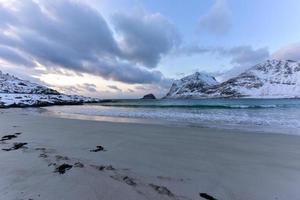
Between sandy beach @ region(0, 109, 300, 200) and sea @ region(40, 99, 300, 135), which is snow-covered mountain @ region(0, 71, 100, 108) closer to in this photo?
sea @ region(40, 99, 300, 135)

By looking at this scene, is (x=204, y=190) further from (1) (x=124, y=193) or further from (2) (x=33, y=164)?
(2) (x=33, y=164)

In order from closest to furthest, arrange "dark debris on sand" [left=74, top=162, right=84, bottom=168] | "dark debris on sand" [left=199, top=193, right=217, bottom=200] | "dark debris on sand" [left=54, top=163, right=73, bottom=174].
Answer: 1. "dark debris on sand" [left=199, top=193, right=217, bottom=200]
2. "dark debris on sand" [left=54, top=163, right=73, bottom=174]
3. "dark debris on sand" [left=74, top=162, right=84, bottom=168]

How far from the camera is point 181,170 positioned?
488cm

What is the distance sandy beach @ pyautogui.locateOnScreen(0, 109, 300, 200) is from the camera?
3627 mm

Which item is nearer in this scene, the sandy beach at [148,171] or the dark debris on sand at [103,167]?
the sandy beach at [148,171]

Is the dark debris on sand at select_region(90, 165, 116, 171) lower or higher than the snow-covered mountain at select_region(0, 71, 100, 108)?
lower

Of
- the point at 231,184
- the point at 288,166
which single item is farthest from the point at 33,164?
the point at 288,166

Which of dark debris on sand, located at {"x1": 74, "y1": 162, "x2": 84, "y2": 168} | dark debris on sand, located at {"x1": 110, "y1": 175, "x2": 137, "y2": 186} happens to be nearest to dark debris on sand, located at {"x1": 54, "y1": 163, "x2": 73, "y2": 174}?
dark debris on sand, located at {"x1": 74, "y1": 162, "x2": 84, "y2": 168}

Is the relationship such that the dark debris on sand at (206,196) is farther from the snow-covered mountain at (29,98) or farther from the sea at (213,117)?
the snow-covered mountain at (29,98)

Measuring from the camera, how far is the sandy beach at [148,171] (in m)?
3.63

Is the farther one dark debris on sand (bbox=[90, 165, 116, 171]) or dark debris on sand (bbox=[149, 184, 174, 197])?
dark debris on sand (bbox=[90, 165, 116, 171])

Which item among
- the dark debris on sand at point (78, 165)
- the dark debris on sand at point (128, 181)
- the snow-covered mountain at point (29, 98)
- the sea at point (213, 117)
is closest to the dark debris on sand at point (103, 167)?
the dark debris on sand at point (78, 165)

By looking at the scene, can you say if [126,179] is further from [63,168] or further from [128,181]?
[63,168]

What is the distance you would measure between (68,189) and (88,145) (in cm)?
406
